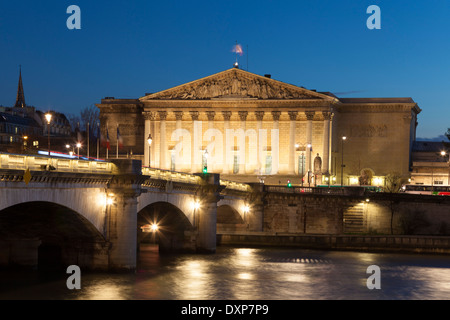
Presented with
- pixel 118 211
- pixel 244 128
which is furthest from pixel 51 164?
pixel 244 128

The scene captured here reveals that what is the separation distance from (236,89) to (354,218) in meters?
40.8

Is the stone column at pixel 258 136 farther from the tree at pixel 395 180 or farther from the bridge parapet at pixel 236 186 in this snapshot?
the bridge parapet at pixel 236 186

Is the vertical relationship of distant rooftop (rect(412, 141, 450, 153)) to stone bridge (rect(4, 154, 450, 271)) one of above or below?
above

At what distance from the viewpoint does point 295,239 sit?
75.5 metres

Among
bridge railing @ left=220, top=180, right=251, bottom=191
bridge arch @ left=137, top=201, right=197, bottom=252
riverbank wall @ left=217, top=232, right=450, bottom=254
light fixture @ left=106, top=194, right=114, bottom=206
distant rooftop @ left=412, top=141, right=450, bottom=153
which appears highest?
distant rooftop @ left=412, top=141, right=450, bottom=153

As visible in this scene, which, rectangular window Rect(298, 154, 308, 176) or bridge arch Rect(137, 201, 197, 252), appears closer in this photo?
bridge arch Rect(137, 201, 197, 252)

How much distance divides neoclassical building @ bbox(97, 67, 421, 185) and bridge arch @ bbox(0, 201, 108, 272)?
7080cm

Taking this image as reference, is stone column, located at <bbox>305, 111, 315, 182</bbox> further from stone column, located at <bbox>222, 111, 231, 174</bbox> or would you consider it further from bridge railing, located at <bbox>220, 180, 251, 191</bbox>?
bridge railing, located at <bbox>220, 180, 251, 191</bbox>

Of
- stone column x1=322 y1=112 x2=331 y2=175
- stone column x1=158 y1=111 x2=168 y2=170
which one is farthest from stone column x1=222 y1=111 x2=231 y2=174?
stone column x1=322 y1=112 x2=331 y2=175

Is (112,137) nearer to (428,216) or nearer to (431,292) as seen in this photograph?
(428,216)

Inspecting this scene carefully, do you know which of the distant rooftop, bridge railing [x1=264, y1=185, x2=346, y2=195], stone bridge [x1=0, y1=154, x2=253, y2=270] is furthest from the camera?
the distant rooftop

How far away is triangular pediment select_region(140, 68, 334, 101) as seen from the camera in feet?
395

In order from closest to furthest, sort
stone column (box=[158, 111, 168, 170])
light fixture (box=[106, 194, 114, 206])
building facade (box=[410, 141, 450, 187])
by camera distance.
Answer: light fixture (box=[106, 194, 114, 206]) < building facade (box=[410, 141, 450, 187]) < stone column (box=[158, 111, 168, 170])
